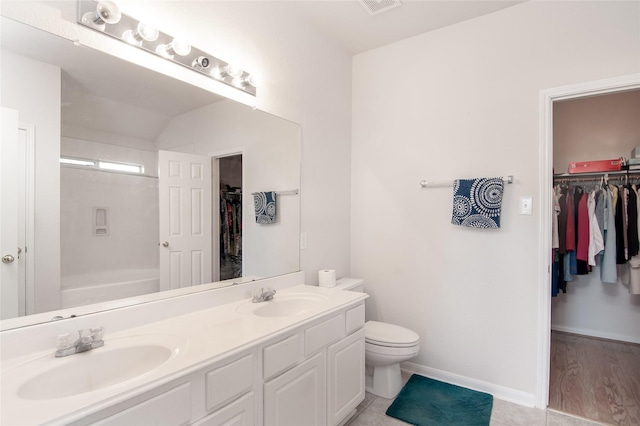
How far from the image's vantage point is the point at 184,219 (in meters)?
1.59

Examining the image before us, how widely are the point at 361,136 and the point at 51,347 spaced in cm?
244

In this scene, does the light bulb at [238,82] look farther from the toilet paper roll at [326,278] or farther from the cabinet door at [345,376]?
the cabinet door at [345,376]

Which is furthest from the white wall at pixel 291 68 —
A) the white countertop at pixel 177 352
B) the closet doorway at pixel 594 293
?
the closet doorway at pixel 594 293

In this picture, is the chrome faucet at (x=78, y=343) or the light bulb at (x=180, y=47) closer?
the chrome faucet at (x=78, y=343)

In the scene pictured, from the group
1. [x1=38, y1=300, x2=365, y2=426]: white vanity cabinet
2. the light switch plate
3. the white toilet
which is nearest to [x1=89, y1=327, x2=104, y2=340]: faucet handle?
[x1=38, y1=300, x2=365, y2=426]: white vanity cabinet

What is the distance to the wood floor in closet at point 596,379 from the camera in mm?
2021

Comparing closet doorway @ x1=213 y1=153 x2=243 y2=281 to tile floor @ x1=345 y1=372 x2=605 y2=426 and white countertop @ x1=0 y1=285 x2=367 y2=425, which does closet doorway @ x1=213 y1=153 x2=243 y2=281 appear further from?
tile floor @ x1=345 y1=372 x2=605 y2=426

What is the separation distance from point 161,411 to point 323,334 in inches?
33.2

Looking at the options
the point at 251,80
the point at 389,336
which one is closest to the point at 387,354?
the point at 389,336

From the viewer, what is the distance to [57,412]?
761 millimetres

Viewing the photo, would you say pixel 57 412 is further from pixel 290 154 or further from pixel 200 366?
pixel 290 154

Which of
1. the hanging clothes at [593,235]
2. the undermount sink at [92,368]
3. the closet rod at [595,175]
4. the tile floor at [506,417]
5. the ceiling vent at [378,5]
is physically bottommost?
the tile floor at [506,417]

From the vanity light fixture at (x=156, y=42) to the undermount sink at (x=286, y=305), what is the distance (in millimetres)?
1241

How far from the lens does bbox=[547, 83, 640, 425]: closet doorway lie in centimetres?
266
